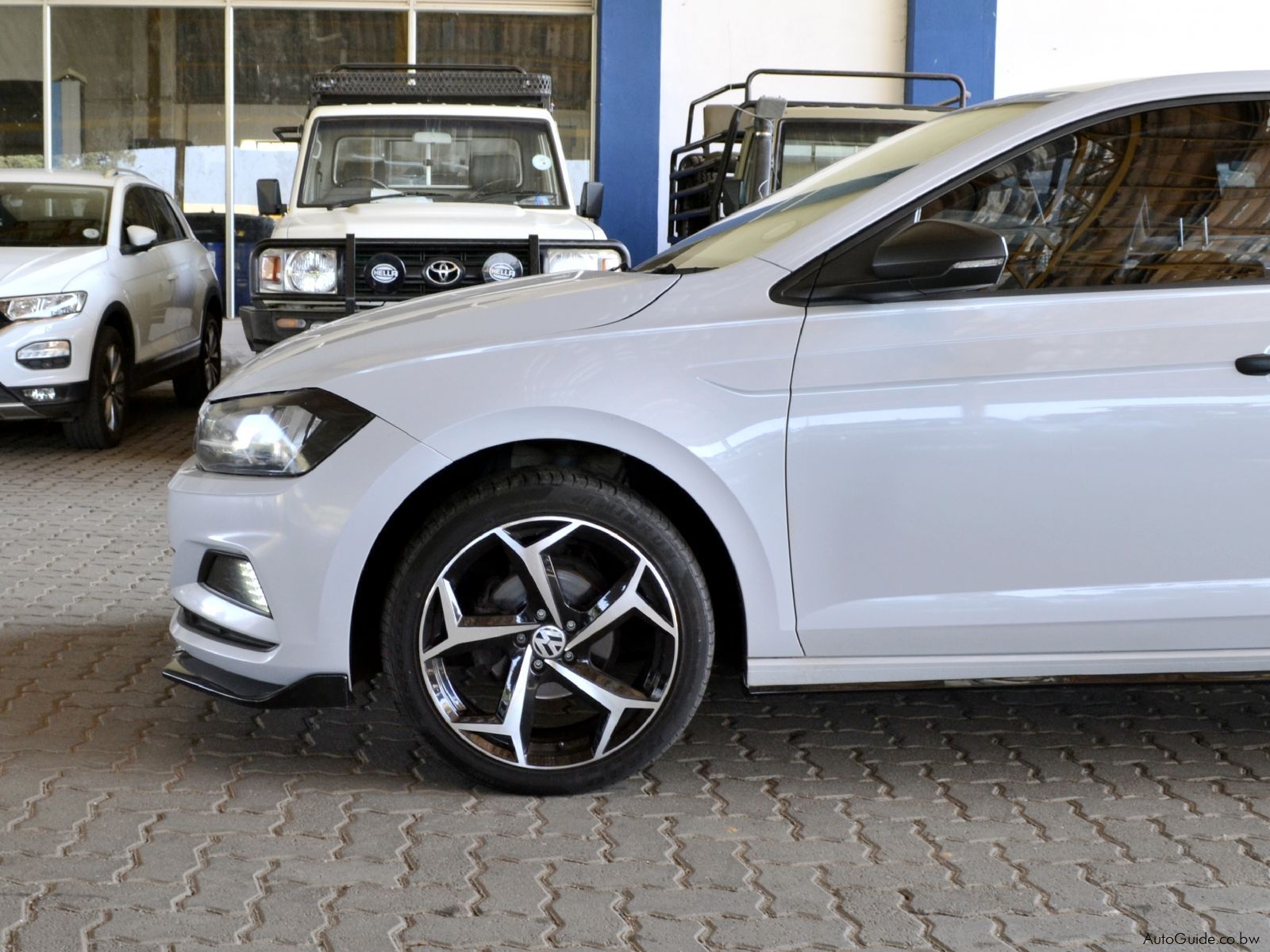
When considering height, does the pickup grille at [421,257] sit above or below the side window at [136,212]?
below

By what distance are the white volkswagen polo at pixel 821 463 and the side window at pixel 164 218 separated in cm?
757

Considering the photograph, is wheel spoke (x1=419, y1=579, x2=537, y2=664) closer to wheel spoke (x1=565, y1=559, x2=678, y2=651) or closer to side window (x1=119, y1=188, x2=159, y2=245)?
wheel spoke (x1=565, y1=559, x2=678, y2=651)

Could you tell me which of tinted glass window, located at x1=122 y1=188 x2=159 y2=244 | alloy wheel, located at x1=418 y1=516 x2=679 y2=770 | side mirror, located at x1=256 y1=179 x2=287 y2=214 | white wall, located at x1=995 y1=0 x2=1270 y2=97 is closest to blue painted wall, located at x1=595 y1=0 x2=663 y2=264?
white wall, located at x1=995 y1=0 x2=1270 y2=97

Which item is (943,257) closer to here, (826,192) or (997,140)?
(997,140)

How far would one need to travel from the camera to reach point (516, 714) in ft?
11.6

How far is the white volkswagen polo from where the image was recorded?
11.1ft

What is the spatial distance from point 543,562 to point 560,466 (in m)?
0.26

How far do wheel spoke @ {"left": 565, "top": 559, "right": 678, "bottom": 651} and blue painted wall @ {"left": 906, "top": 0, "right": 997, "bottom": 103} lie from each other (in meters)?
Answer: 14.2

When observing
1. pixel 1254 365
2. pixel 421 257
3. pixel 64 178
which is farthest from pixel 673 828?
pixel 64 178

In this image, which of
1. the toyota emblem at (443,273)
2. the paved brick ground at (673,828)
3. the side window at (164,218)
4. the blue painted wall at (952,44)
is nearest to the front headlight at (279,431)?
the paved brick ground at (673,828)

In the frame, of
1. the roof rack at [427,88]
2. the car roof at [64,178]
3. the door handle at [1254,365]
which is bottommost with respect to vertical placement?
the door handle at [1254,365]

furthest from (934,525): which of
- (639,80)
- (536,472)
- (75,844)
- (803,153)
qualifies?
(639,80)

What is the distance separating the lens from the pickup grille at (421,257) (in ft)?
26.9

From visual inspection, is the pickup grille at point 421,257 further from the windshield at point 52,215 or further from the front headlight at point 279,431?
the front headlight at point 279,431
